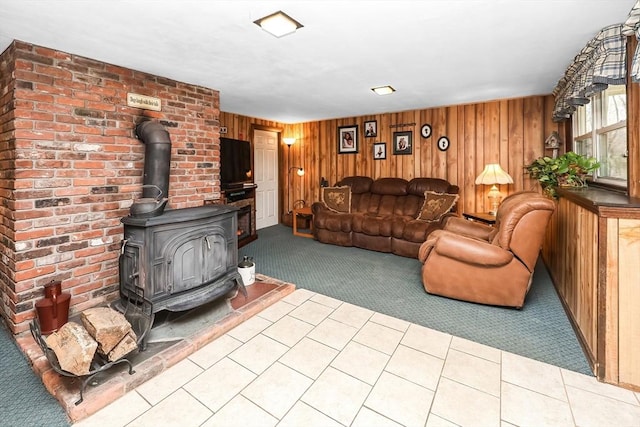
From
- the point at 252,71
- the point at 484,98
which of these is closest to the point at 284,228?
the point at 252,71

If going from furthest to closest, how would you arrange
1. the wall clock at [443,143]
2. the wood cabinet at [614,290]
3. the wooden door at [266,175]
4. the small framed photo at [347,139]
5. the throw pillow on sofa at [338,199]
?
the wooden door at [266,175]
the small framed photo at [347,139]
the throw pillow on sofa at [338,199]
the wall clock at [443,143]
the wood cabinet at [614,290]

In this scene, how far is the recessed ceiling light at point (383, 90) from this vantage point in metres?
3.66

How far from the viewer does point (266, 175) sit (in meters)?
6.26

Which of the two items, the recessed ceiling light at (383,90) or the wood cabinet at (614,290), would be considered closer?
the wood cabinet at (614,290)

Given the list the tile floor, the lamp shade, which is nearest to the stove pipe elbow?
the tile floor

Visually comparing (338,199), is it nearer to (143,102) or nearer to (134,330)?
(143,102)

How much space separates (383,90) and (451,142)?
67.0 inches

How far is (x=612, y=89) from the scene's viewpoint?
2617 mm

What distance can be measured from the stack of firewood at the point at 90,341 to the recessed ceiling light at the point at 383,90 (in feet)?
11.1

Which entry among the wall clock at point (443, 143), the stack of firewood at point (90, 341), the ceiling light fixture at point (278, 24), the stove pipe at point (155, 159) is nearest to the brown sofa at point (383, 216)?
the wall clock at point (443, 143)

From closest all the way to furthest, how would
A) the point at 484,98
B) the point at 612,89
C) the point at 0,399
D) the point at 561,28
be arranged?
the point at 0,399 → the point at 561,28 → the point at 612,89 → the point at 484,98

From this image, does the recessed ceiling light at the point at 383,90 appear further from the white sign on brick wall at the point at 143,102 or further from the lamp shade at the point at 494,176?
the white sign on brick wall at the point at 143,102

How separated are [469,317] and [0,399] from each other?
302 centimetres

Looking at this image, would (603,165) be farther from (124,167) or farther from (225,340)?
(124,167)
